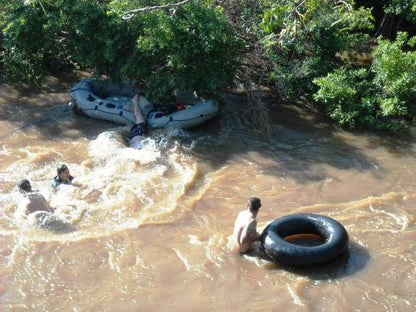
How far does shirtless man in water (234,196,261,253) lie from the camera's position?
7.55 meters

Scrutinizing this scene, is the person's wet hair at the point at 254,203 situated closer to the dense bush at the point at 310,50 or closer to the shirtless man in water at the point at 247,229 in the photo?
the shirtless man in water at the point at 247,229

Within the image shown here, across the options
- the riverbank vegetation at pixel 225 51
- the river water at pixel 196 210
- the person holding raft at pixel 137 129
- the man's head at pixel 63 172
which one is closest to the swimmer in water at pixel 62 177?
the man's head at pixel 63 172

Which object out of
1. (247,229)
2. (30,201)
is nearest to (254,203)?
(247,229)

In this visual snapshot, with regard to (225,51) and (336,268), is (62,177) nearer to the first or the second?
(225,51)

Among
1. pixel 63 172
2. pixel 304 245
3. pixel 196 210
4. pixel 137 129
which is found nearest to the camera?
pixel 304 245

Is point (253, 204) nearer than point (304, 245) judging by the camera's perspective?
Yes

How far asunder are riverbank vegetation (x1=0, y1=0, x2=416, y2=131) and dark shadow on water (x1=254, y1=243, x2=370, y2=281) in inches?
176

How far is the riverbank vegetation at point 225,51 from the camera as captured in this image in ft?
36.5

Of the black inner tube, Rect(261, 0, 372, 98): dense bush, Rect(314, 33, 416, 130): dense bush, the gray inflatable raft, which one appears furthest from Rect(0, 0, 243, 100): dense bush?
the black inner tube

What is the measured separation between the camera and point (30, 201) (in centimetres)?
830

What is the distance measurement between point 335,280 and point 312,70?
19.9 ft

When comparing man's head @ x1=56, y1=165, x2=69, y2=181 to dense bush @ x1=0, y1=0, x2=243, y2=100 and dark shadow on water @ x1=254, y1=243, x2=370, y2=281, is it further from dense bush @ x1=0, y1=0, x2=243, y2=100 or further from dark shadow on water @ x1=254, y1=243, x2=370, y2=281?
dark shadow on water @ x1=254, y1=243, x2=370, y2=281

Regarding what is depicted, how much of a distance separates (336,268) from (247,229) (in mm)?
1329

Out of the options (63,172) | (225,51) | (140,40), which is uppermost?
(140,40)
